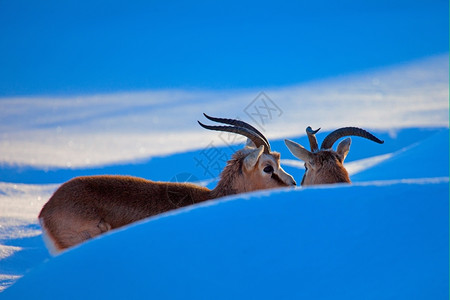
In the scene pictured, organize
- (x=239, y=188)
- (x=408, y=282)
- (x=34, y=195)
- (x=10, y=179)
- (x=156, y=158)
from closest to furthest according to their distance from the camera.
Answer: (x=408, y=282)
(x=239, y=188)
(x=34, y=195)
(x=10, y=179)
(x=156, y=158)

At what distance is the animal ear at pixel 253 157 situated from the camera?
9234 millimetres

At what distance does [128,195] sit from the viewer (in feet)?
28.0

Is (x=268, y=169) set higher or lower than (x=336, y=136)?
lower

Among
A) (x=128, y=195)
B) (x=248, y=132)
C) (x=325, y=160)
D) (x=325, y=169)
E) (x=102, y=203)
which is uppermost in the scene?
(x=248, y=132)

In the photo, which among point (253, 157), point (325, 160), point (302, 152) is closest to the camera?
point (325, 160)

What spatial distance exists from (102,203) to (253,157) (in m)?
2.07

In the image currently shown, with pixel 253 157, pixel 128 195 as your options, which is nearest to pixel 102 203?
pixel 128 195

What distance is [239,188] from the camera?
948 cm

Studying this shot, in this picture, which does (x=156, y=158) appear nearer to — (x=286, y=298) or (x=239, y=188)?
(x=239, y=188)

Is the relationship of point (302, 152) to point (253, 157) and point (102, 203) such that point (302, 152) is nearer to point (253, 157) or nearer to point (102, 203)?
point (253, 157)

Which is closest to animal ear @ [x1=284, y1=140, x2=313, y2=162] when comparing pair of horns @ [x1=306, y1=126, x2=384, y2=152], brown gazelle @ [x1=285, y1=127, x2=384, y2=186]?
brown gazelle @ [x1=285, y1=127, x2=384, y2=186]

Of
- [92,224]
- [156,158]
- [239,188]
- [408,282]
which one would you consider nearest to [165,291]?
[408,282]

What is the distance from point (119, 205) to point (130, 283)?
3808 millimetres

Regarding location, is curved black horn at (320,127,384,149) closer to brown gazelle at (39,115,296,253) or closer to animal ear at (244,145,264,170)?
Result: brown gazelle at (39,115,296,253)
